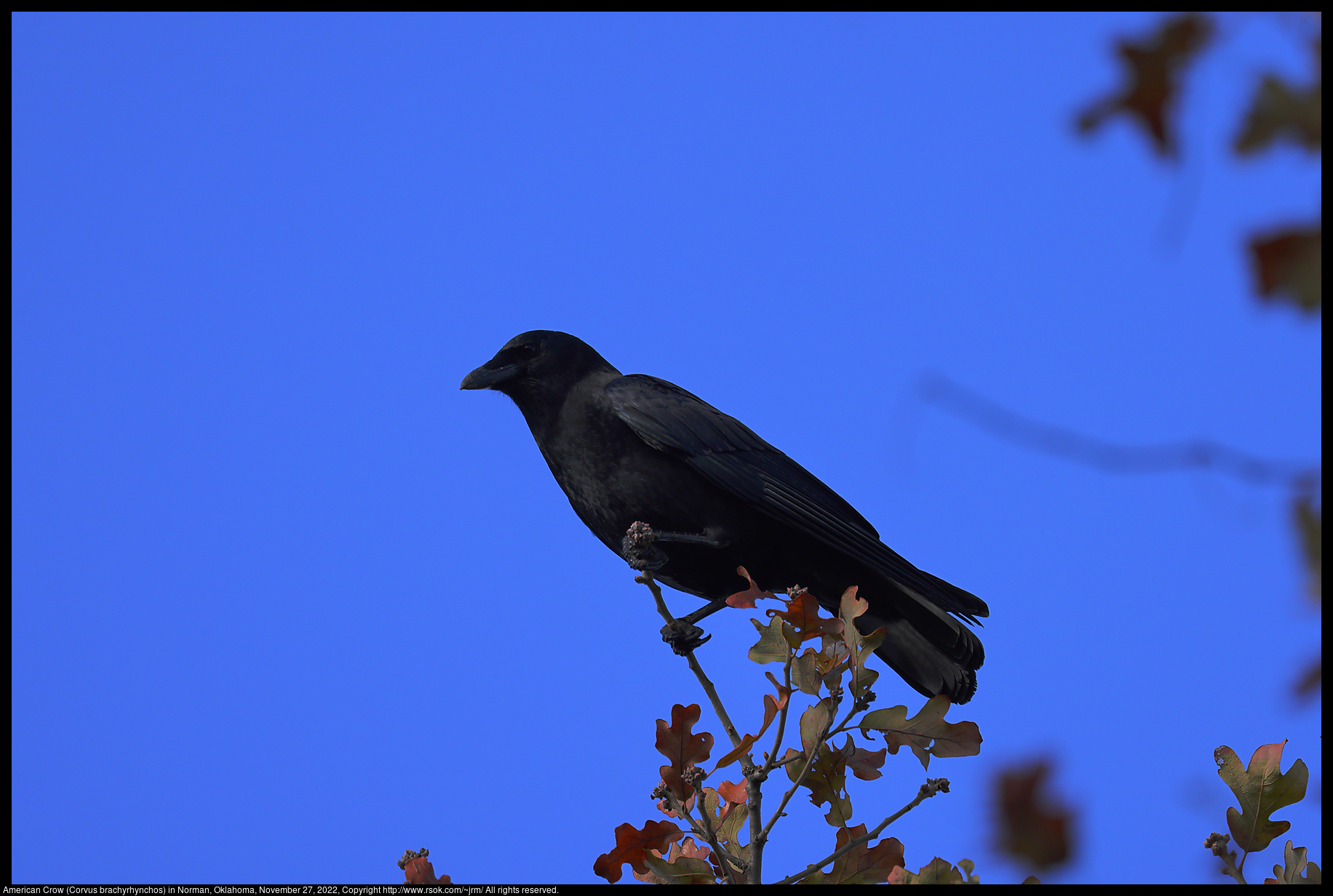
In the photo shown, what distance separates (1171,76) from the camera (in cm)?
136

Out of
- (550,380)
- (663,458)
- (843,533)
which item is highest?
(550,380)

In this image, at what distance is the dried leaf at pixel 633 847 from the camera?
2.68 m

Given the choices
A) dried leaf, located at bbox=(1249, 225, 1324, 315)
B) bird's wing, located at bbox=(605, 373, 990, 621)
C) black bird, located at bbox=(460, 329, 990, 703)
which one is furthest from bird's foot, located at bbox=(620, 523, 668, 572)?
dried leaf, located at bbox=(1249, 225, 1324, 315)

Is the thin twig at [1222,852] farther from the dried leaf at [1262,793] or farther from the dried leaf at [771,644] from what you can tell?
the dried leaf at [771,644]

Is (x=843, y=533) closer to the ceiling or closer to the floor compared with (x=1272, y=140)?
closer to the ceiling

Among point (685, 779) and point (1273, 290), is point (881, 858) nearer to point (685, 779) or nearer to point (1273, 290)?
point (685, 779)

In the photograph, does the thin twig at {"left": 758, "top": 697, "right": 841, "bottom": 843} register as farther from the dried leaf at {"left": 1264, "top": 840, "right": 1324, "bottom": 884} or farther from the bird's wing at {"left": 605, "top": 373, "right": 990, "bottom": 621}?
the bird's wing at {"left": 605, "top": 373, "right": 990, "bottom": 621}

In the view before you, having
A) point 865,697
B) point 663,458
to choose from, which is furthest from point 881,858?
point 663,458

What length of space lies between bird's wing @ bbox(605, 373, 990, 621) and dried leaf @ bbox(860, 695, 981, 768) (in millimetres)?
1563

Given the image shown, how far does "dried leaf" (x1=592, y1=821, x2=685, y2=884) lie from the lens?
2684 mm

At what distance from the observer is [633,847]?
8.83 ft
